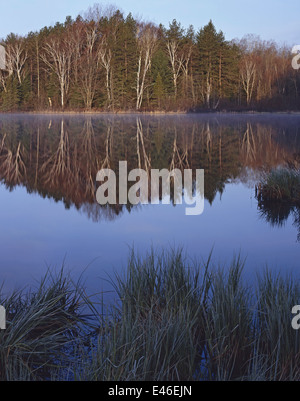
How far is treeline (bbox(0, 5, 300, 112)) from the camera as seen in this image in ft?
145

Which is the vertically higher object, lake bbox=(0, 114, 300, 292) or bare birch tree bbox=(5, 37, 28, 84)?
bare birch tree bbox=(5, 37, 28, 84)

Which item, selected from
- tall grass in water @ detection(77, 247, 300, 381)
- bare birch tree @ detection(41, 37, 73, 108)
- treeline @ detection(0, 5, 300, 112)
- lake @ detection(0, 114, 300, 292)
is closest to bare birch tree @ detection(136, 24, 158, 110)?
treeline @ detection(0, 5, 300, 112)

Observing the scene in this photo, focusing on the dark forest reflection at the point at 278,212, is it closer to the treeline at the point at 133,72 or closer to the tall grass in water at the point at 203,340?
the tall grass in water at the point at 203,340

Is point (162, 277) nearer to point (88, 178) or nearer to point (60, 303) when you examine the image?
point (60, 303)

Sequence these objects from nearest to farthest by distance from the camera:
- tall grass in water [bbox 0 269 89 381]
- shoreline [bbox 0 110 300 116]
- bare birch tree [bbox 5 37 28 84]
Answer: tall grass in water [bbox 0 269 89 381], shoreline [bbox 0 110 300 116], bare birch tree [bbox 5 37 28 84]

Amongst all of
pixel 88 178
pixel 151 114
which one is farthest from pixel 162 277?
pixel 151 114

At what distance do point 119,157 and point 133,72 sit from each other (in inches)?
1220

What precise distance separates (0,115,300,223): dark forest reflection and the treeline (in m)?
21.4

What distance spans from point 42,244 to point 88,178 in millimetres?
5747

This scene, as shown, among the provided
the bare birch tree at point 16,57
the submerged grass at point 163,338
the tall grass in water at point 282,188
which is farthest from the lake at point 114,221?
the bare birch tree at point 16,57

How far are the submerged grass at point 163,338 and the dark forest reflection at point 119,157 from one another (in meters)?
3.83

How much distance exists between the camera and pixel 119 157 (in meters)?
15.3

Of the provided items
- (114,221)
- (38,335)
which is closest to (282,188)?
(114,221)

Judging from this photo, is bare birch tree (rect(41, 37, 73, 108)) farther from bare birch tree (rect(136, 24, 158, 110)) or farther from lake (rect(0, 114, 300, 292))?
lake (rect(0, 114, 300, 292))
